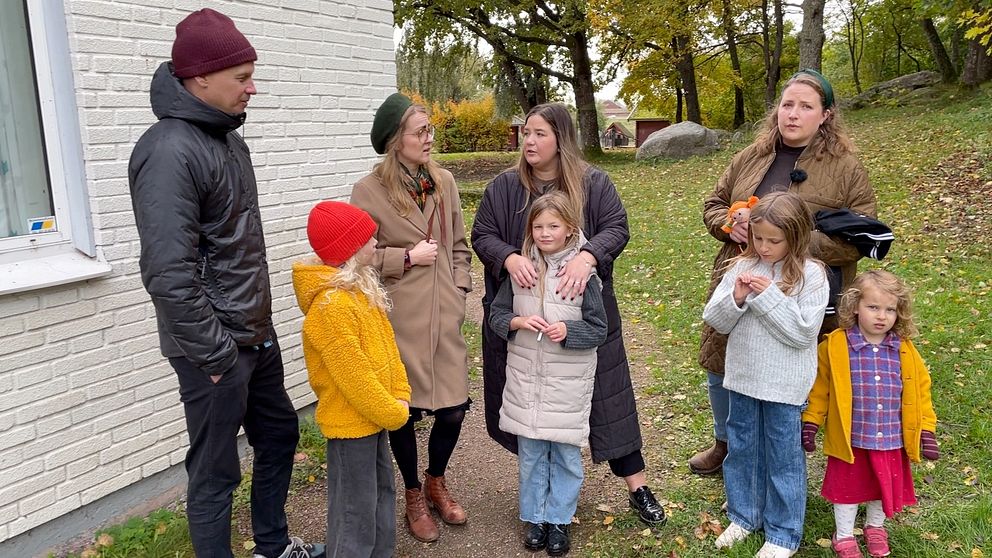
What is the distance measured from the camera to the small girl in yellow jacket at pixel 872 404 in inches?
112

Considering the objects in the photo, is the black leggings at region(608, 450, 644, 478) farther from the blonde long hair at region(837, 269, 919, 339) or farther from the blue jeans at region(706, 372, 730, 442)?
the blonde long hair at region(837, 269, 919, 339)

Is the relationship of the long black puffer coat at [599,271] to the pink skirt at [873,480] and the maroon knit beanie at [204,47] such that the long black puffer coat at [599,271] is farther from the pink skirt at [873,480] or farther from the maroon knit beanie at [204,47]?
the maroon knit beanie at [204,47]

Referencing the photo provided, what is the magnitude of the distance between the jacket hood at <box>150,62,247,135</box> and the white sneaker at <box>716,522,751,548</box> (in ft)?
8.80

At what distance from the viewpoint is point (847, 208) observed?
3057 millimetres

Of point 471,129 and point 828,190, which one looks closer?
point 828,190

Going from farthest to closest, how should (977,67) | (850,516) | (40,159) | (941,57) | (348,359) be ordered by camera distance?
(941,57)
(977,67)
(40,159)
(850,516)
(348,359)

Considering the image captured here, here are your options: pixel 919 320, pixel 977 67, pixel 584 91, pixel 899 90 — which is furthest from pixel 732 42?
pixel 919 320

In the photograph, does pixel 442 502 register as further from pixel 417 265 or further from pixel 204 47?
pixel 204 47

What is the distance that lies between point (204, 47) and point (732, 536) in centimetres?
289

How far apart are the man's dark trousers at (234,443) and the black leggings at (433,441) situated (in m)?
0.49

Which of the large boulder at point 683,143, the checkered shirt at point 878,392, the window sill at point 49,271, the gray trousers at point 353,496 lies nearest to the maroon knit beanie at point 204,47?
the window sill at point 49,271

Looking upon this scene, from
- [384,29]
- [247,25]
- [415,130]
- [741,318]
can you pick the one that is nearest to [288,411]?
[415,130]

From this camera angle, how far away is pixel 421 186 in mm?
3305

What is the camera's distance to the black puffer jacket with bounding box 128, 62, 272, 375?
232cm
